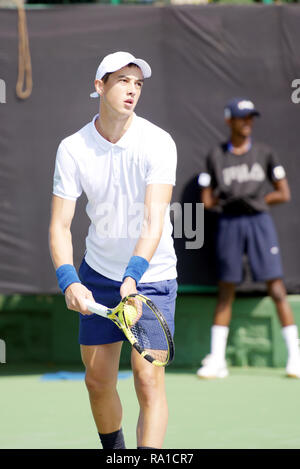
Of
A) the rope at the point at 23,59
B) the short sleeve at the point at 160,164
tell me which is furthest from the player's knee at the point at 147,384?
the rope at the point at 23,59

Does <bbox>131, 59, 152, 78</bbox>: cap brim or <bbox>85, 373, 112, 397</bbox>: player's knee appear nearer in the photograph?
<bbox>131, 59, 152, 78</bbox>: cap brim

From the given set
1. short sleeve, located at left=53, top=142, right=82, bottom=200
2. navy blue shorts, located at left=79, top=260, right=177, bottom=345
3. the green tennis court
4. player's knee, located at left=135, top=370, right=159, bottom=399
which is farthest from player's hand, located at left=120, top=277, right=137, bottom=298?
the green tennis court

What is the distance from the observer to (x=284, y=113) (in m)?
7.55

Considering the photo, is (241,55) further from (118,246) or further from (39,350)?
(118,246)

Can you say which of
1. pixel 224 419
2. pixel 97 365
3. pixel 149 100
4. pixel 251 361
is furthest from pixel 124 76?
pixel 251 361

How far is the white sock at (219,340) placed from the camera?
7.32m

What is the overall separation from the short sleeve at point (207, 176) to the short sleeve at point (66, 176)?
309 centimetres

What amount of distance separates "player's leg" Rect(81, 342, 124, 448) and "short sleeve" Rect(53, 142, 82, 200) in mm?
693

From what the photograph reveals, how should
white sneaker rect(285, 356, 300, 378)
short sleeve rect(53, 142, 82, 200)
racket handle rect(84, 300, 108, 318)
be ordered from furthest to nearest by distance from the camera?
white sneaker rect(285, 356, 300, 378) → short sleeve rect(53, 142, 82, 200) → racket handle rect(84, 300, 108, 318)

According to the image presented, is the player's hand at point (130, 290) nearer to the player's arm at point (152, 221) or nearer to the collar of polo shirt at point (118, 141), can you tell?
the player's arm at point (152, 221)

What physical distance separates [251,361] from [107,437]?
3302mm

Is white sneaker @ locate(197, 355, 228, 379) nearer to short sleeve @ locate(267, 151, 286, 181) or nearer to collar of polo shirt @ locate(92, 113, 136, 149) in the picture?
short sleeve @ locate(267, 151, 286, 181)

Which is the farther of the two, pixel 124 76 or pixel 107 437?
pixel 107 437

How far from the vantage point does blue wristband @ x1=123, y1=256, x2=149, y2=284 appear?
13.4 ft
